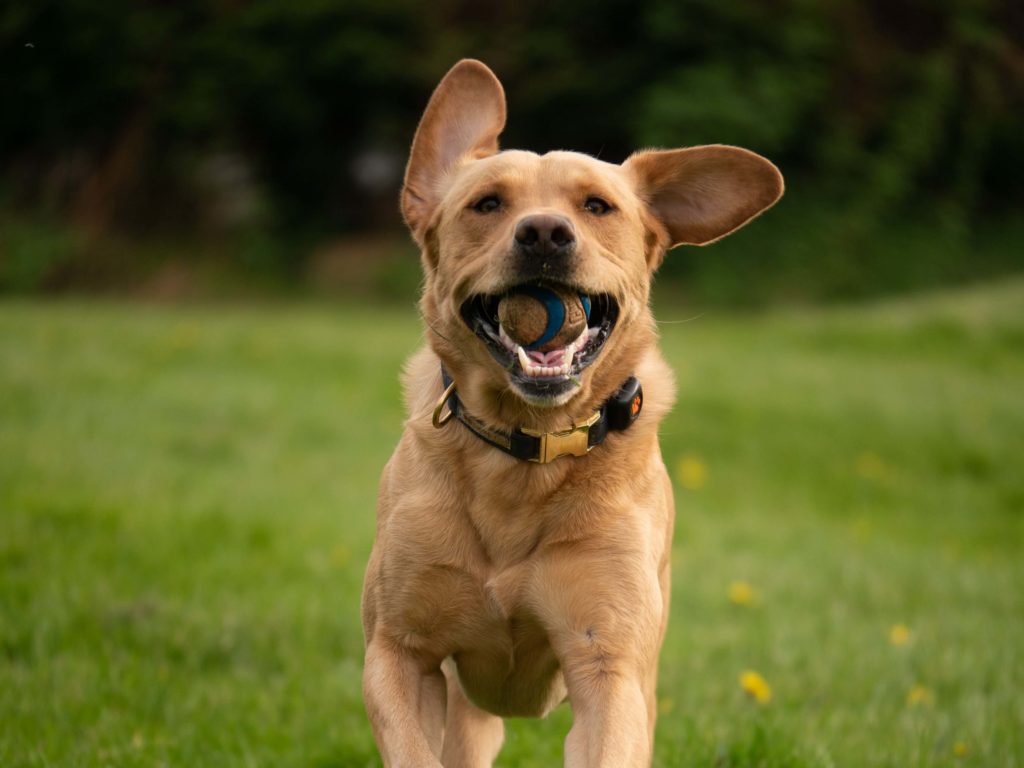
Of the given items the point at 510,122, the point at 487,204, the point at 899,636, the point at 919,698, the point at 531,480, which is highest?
the point at 487,204

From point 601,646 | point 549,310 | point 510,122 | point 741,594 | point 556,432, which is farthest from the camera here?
point 510,122

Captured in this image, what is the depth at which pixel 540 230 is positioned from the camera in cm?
329

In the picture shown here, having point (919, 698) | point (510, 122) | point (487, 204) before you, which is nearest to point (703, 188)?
point (487, 204)

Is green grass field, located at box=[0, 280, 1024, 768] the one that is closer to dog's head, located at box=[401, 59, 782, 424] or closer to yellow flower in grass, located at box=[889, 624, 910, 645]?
yellow flower in grass, located at box=[889, 624, 910, 645]

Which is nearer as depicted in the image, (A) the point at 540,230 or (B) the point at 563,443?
(A) the point at 540,230

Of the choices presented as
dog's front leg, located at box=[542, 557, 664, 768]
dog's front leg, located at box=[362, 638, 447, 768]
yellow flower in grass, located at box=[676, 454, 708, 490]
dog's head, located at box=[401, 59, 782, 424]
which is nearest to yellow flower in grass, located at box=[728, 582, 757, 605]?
yellow flower in grass, located at box=[676, 454, 708, 490]

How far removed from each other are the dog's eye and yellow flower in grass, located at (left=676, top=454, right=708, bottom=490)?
5716 millimetres

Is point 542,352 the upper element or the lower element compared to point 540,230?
lower

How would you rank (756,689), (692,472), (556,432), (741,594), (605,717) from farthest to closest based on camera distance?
(692,472) → (741,594) → (756,689) → (556,432) → (605,717)

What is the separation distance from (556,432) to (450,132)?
1230 millimetres

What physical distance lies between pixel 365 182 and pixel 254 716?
72.8ft

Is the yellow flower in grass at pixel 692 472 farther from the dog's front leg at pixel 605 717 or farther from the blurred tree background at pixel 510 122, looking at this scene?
the blurred tree background at pixel 510 122

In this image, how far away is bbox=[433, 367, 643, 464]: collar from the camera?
3422 mm

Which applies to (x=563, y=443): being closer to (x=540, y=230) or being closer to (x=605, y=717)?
(x=540, y=230)
